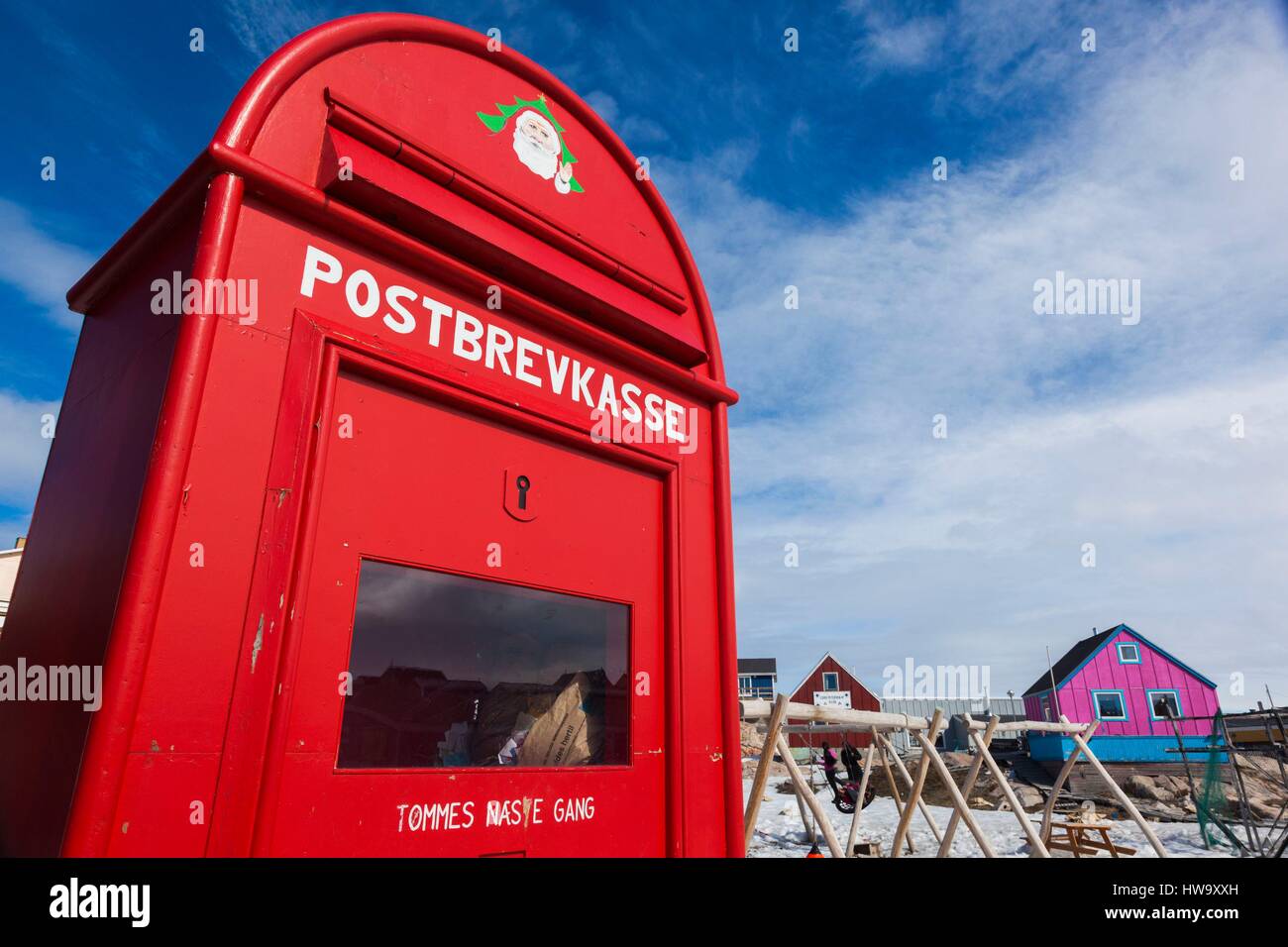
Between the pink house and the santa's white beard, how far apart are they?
27801mm

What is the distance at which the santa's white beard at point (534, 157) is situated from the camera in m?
3.56

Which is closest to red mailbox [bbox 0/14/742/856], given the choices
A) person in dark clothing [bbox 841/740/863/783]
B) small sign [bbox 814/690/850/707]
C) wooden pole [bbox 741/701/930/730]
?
wooden pole [bbox 741/701/930/730]

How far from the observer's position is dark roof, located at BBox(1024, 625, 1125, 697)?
28977mm

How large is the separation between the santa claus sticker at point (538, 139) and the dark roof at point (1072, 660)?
31.4 metres

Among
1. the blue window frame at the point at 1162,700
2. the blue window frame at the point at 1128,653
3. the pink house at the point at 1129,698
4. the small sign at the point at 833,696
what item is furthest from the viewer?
the small sign at the point at 833,696

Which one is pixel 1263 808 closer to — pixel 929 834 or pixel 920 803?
pixel 929 834

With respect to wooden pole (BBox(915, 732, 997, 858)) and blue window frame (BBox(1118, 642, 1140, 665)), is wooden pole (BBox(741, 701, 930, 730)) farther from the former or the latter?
blue window frame (BBox(1118, 642, 1140, 665))

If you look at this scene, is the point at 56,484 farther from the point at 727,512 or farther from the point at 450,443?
the point at 727,512

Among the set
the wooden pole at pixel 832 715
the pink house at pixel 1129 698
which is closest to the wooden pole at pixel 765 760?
the wooden pole at pixel 832 715

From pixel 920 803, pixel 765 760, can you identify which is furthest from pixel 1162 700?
pixel 765 760

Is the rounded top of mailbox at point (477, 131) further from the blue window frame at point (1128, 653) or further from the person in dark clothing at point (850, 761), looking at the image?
the blue window frame at point (1128, 653)

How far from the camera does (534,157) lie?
11.9 ft

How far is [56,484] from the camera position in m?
2.78
